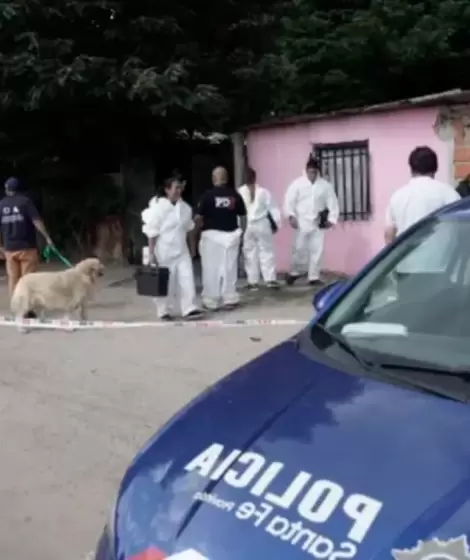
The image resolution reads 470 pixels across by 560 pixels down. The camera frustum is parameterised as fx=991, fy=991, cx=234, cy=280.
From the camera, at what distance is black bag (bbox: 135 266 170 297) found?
10016 mm

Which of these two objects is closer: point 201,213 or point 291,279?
point 201,213

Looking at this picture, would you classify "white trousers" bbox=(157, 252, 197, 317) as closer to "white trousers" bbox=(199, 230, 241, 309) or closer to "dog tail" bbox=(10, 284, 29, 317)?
"white trousers" bbox=(199, 230, 241, 309)

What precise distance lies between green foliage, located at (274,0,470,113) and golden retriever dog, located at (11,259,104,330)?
25.8 feet

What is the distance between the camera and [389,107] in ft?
43.3

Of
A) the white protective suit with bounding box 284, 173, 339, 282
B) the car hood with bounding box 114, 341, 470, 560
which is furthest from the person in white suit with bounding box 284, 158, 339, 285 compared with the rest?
the car hood with bounding box 114, 341, 470, 560

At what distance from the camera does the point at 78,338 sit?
31.2ft

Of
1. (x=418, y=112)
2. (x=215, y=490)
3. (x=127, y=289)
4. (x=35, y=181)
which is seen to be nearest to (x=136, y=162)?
(x=35, y=181)

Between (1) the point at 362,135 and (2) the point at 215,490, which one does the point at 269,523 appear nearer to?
(2) the point at 215,490

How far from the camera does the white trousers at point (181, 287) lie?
34.5 feet

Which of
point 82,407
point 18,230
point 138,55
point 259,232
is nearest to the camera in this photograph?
point 82,407

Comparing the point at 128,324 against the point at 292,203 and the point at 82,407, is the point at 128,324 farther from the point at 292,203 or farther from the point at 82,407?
the point at 292,203

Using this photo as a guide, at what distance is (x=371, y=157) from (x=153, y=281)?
4932 mm

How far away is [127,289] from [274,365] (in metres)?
10.5

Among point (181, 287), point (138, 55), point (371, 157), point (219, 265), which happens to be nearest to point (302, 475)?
point (181, 287)
